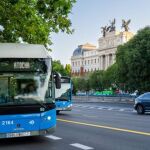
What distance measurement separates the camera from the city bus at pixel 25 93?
11.6 m

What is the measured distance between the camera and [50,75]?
1232cm

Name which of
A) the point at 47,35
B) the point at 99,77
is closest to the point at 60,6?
the point at 47,35

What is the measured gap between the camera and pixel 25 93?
461 inches

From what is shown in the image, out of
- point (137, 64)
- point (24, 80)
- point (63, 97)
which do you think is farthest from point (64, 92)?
point (137, 64)

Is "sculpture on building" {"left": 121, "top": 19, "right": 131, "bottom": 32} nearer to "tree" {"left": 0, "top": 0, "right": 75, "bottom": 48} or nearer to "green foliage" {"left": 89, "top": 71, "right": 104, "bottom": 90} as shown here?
"green foliage" {"left": 89, "top": 71, "right": 104, "bottom": 90}

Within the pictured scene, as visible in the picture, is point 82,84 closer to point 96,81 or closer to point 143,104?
point 96,81

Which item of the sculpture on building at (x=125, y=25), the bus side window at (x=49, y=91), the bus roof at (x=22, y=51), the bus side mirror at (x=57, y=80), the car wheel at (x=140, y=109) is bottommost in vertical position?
the car wheel at (x=140, y=109)

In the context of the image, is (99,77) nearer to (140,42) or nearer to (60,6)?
(140,42)

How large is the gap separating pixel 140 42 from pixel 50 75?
1838 inches

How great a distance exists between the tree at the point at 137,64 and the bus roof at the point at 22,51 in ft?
141

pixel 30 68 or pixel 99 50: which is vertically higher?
pixel 99 50

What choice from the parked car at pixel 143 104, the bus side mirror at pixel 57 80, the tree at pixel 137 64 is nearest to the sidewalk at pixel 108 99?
the tree at pixel 137 64

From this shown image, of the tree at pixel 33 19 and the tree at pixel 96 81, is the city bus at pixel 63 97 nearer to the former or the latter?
the tree at pixel 33 19

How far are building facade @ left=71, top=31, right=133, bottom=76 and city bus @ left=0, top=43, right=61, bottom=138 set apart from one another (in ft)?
454
